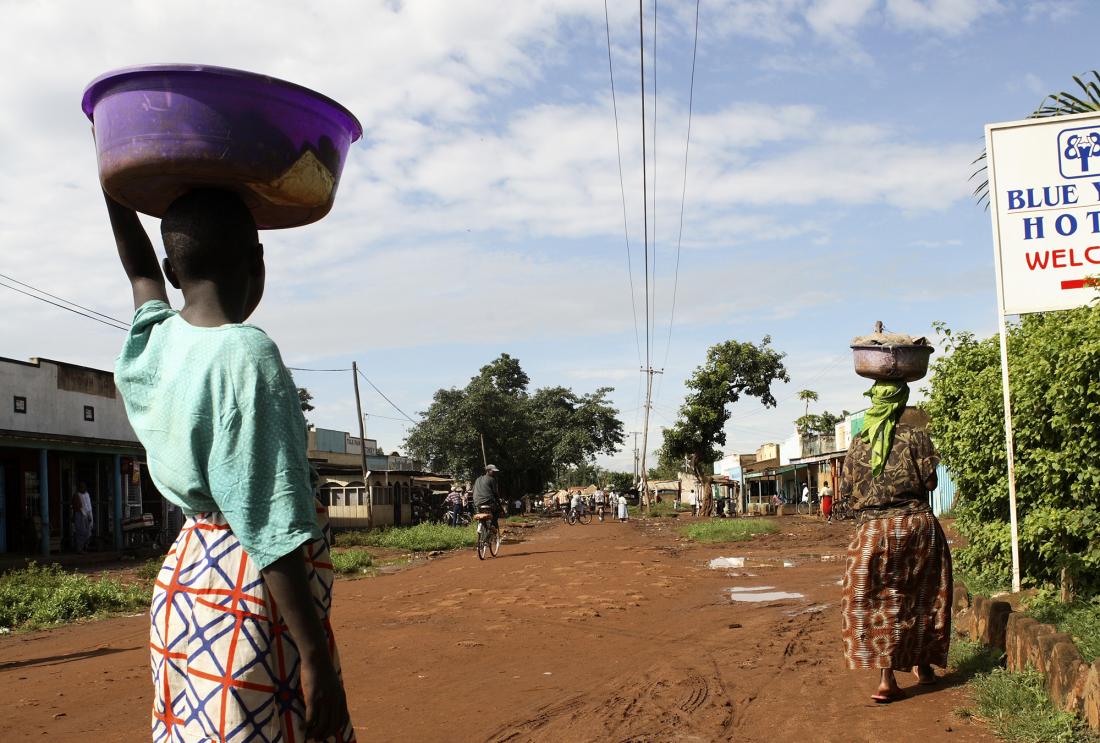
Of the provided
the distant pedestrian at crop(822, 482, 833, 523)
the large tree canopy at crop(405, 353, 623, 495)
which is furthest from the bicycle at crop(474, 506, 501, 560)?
the large tree canopy at crop(405, 353, 623, 495)

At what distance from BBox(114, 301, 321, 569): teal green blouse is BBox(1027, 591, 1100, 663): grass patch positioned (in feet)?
16.2

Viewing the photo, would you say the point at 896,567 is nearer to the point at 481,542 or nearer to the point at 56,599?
the point at 56,599

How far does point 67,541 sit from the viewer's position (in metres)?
22.4

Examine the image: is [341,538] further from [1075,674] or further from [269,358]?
[269,358]

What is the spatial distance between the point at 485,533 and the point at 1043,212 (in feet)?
49.4

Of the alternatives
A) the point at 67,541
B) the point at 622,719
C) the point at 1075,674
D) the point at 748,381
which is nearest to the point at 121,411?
A: the point at 67,541

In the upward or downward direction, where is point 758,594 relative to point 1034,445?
downward

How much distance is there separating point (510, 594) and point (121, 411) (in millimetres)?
18286

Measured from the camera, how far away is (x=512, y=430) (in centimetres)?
5853

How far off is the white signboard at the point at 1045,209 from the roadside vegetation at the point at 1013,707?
279cm

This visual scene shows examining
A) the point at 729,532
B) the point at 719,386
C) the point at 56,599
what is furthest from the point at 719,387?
the point at 56,599

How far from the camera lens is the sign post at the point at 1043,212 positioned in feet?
23.4

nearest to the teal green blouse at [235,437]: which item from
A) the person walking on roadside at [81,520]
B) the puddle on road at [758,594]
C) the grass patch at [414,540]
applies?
the puddle on road at [758,594]

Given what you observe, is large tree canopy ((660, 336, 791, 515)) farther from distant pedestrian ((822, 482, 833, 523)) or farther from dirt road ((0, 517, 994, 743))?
dirt road ((0, 517, 994, 743))
